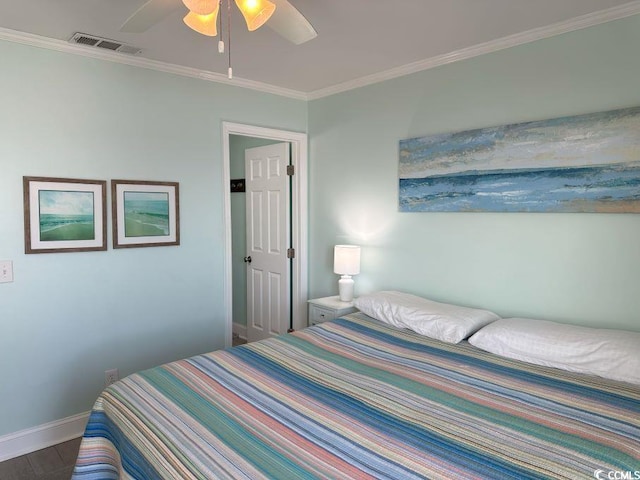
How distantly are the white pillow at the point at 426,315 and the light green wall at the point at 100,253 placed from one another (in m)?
1.28

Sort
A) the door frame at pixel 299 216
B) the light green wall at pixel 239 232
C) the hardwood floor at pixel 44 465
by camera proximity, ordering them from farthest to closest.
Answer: the light green wall at pixel 239 232 < the door frame at pixel 299 216 < the hardwood floor at pixel 44 465

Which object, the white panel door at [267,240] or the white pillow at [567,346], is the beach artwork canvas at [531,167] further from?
the white panel door at [267,240]

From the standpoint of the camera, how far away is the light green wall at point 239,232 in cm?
457

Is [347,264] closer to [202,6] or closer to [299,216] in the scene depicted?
[299,216]

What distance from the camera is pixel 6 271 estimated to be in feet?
8.16

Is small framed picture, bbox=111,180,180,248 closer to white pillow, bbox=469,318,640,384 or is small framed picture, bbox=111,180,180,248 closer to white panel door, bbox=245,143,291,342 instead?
white panel door, bbox=245,143,291,342

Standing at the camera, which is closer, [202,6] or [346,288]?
[202,6]

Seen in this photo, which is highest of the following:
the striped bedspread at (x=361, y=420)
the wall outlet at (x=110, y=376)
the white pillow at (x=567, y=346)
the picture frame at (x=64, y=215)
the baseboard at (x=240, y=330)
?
the picture frame at (x=64, y=215)

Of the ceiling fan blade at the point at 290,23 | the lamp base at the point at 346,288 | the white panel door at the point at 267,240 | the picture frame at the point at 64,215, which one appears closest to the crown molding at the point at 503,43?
the white panel door at the point at 267,240

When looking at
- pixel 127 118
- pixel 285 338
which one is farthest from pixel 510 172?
pixel 127 118

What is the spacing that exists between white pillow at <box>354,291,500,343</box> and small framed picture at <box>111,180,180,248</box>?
1450mm

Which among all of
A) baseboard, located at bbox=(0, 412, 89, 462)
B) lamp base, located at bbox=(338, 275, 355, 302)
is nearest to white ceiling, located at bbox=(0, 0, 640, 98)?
lamp base, located at bbox=(338, 275, 355, 302)

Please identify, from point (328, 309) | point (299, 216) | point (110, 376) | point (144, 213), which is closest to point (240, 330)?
point (299, 216)

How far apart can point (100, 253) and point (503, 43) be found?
281cm
